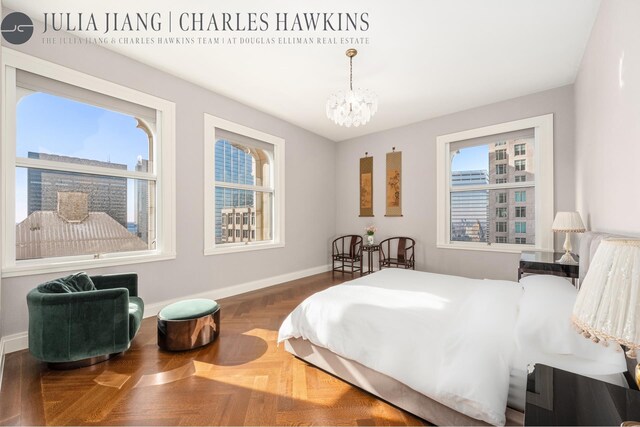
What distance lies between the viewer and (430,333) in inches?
64.0

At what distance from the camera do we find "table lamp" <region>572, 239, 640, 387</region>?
66cm

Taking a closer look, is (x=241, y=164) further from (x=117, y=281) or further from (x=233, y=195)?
(x=117, y=281)

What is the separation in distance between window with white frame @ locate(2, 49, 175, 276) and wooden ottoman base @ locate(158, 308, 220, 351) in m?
1.12

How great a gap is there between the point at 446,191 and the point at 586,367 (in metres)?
3.67

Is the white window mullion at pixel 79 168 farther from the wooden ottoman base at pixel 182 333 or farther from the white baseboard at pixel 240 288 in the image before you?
the wooden ottoman base at pixel 182 333

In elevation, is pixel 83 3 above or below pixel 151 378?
above

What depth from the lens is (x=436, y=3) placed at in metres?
2.24

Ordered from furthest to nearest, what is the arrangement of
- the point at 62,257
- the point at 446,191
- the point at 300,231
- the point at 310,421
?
the point at 300,231 < the point at 446,191 < the point at 62,257 < the point at 310,421

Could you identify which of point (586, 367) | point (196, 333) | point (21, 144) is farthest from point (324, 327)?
point (21, 144)

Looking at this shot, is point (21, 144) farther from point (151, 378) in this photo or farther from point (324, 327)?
point (324, 327)

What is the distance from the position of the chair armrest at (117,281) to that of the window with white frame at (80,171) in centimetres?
35

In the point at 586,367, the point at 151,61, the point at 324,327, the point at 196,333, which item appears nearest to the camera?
the point at 586,367

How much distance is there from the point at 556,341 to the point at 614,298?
2.77ft

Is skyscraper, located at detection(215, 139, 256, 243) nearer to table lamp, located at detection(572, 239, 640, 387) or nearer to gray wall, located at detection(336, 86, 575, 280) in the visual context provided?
gray wall, located at detection(336, 86, 575, 280)
